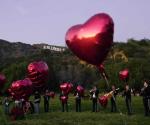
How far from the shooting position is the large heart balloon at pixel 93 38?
46.5ft

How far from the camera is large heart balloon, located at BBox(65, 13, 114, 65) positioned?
Answer: 46.5ft


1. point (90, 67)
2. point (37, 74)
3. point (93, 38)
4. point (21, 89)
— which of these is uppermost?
point (90, 67)

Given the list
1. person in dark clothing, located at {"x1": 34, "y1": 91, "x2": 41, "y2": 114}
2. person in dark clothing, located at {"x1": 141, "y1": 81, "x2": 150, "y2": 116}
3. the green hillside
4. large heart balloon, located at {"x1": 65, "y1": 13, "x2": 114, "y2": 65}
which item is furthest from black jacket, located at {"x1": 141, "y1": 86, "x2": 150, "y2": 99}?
the green hillside

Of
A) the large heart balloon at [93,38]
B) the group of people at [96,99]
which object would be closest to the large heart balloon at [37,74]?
the group of people at [96,99]

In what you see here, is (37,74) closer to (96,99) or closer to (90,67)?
(96,99)

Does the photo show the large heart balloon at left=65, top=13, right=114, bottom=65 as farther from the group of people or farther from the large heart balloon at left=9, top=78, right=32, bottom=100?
the large heart balloon at left=9, top=78, right=32, bottom=100

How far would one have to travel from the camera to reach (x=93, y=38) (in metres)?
14.3

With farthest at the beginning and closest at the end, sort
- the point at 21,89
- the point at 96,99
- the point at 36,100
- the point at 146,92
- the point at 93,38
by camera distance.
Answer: the point at 96,99
the point at 36,100
the point at 146,92
the point at 21,89
the point at 93,38

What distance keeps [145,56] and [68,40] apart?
6402 cm

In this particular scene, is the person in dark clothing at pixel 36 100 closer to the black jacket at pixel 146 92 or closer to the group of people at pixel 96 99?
the group of people at pixel 96 99

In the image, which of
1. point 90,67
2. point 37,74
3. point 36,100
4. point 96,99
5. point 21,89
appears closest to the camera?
point 21,89

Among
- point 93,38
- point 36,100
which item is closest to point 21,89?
point 36,100

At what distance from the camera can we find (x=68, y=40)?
49.1 feet

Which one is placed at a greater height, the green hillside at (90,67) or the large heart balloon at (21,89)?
the green hillside at (90,67)
